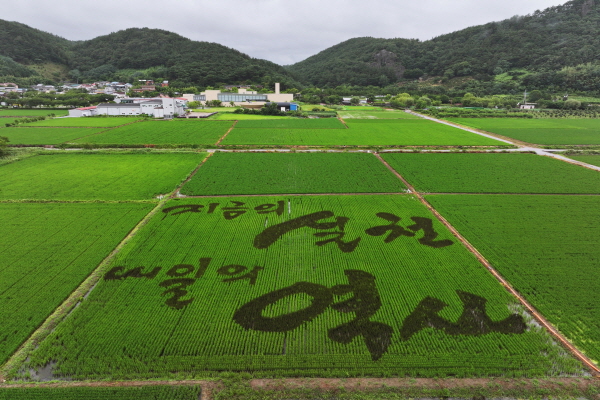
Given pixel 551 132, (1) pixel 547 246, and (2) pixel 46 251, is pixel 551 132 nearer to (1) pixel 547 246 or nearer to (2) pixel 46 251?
(1) pixel 547 246

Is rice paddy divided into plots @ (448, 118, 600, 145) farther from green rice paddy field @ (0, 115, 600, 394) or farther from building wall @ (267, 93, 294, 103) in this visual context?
building wall @ (267, 93, 294, 103)

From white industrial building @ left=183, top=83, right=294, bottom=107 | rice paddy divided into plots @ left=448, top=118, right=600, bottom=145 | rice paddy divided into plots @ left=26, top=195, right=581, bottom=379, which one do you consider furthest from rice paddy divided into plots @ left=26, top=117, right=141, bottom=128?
rice paddy divided into plots @ left=448, top=118, right=600, bottom=145

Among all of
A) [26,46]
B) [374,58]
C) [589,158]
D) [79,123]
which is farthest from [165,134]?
[26,46]

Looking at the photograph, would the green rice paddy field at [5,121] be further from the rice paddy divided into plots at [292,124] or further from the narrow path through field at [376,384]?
the narrow path through field at [376,384]

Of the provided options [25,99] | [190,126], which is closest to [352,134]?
[190,126]

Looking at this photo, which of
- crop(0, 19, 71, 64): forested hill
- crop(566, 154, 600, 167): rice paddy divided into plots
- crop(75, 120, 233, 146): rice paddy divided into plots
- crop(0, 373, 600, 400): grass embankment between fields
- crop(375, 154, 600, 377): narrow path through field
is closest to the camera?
crop(0, 373, 600, 400): grass embankment between fields

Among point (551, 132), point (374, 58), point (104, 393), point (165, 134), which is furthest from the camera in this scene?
point (374, 58)

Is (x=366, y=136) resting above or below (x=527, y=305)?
above

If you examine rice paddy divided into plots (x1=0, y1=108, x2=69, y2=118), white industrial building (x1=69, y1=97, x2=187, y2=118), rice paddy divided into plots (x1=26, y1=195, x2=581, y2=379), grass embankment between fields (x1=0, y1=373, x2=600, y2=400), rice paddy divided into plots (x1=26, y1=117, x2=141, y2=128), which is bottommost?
grass embankment between fields (x1=0, y1=373, x2=600, y2=400)

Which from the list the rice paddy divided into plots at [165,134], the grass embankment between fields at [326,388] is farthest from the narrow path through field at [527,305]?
the rice paddy divided into plots at [165,134]
